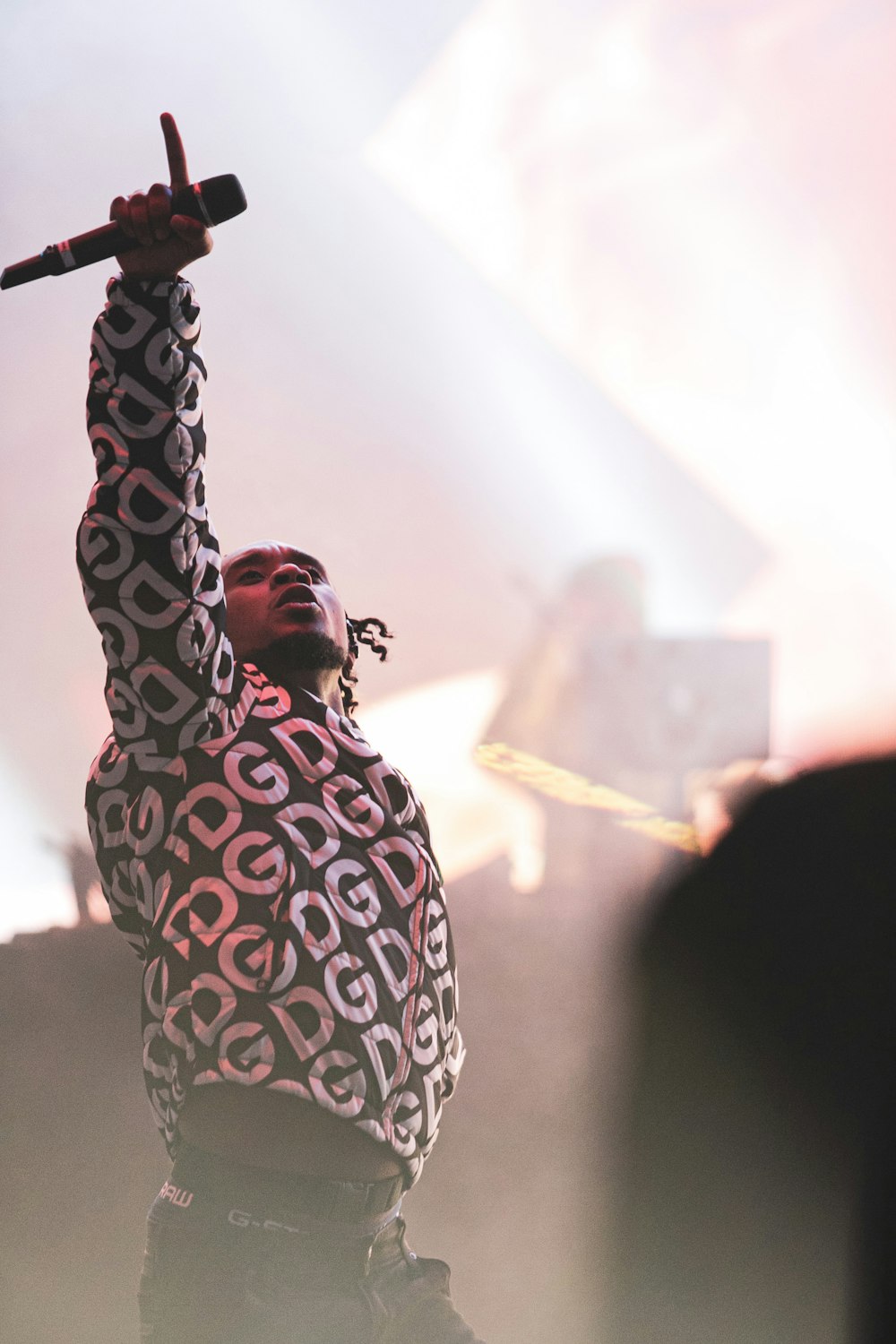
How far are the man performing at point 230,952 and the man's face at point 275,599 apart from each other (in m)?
0.12

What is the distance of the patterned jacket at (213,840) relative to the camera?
2.97 ft

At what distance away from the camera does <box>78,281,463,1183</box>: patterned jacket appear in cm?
91

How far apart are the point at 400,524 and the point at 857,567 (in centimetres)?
82

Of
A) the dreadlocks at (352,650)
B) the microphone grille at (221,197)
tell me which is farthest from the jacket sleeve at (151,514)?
the dreadlocks at (352,650)

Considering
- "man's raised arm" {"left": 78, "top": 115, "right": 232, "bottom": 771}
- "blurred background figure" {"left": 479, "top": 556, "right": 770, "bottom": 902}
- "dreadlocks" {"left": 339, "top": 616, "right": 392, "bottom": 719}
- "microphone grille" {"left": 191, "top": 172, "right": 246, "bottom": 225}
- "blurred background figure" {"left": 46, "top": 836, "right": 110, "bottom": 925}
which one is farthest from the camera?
"blurred background figure" {"left": 479, "top": 556, "right": 770, "bottom": 902}

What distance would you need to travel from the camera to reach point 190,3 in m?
1.91

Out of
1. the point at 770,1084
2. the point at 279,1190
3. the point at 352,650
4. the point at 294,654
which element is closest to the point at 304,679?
the point at 294,654

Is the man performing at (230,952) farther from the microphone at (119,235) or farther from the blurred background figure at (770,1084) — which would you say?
the blurred background figure at (770,1084)

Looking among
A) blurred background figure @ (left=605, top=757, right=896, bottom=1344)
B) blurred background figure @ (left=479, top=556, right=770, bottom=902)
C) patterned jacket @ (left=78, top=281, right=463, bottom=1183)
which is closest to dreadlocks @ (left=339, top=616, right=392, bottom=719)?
patterned jacket @ (left=78, top=281, right=463, bottom=1183)

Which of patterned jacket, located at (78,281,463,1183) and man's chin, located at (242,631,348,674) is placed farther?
man's chin, located at (242,631,348,674)

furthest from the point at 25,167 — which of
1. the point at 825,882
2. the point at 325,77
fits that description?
the point at 825,882

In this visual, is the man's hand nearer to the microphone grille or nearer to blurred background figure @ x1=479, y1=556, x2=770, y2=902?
the microphone grille

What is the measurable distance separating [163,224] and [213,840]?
19.1 inches

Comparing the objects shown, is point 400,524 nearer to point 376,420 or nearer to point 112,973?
point 376,420
